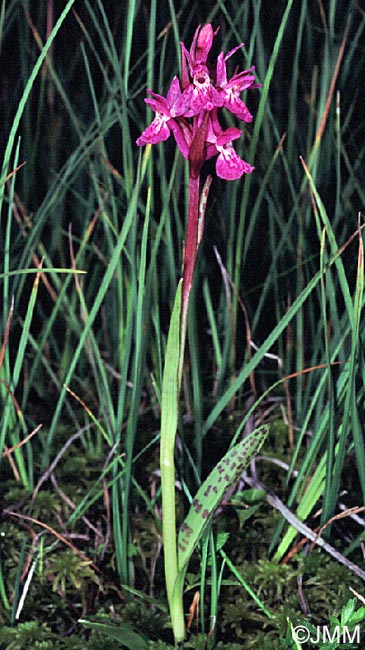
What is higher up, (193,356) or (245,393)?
(193,356)

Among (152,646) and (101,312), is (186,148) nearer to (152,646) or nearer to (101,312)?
(152,646)

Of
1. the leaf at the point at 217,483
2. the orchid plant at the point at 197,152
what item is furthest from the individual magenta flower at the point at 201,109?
the leaf at the point at 217,483

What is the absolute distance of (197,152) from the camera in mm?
821

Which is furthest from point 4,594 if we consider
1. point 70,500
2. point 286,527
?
point 286,527

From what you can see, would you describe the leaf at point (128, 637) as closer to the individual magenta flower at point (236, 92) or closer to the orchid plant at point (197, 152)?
the orchid plant at point (197, 152)

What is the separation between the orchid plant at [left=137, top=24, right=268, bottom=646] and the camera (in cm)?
80

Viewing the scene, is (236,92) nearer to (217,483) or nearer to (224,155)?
(224,155)

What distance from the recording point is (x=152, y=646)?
968 millimetres

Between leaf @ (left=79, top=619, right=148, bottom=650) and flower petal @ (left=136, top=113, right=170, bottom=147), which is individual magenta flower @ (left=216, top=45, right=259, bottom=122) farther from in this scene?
leaf @ (left=79, top=619, right=148, bottom=650)

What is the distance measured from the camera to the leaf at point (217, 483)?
2.91 feet

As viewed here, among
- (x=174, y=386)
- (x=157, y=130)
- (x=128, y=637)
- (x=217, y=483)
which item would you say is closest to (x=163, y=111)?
(x=157, y=130)

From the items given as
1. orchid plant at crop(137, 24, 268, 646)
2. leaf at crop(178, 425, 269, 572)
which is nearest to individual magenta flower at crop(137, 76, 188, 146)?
orchid plant at crop(137, 24, 268, 646)

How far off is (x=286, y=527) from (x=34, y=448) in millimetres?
509

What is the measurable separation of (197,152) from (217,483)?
393 mm
